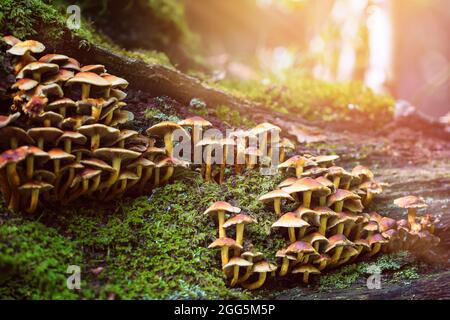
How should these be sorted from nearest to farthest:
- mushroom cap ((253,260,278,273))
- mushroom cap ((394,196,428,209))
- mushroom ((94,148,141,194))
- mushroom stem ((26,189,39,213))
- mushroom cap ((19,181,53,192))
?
mushroom cap ((19,181,53,192)) → mushroom stem ((26,189,39,213)) → mushroom cap ((253,260,278,273)) → mushroom ((94,148,141,194)) → mushroom cap ((394,196,428,209))

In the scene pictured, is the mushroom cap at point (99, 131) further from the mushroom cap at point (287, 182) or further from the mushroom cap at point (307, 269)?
the mushroom cap at point (307, 269)

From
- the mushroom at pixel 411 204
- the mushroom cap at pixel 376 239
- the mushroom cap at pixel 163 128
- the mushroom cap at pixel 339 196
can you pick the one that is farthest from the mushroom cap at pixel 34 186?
the mushroom at pixel 411 204

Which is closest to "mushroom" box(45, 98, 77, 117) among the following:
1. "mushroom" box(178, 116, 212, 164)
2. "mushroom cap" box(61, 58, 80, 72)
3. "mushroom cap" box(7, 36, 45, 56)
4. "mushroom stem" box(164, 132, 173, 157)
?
"mushroom cap" box(61, 58, 80, 72)

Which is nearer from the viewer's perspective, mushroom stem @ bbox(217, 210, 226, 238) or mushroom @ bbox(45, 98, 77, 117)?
mushroom @ bbox(45, 98, 77, 117)

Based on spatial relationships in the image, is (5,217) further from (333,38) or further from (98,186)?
(333,38)

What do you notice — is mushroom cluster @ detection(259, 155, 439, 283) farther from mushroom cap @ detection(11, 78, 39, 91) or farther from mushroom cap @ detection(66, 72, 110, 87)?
mushroom cap @ detection(11, 78, 39, 91)

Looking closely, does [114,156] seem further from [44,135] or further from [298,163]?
[298,163]
